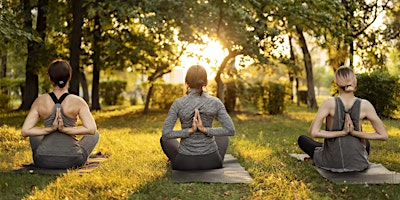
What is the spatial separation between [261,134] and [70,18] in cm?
1377

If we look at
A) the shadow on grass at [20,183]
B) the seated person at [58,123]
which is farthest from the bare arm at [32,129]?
the shadow on grass at [20,183]

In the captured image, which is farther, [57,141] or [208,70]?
[208,70]

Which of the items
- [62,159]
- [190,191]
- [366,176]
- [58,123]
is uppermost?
[58,123]

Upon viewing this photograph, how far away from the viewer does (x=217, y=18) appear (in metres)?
17.8

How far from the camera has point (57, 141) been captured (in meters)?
7.14

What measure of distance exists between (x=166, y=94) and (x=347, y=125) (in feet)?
67.4

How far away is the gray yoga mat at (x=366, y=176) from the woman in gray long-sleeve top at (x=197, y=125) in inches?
67.9

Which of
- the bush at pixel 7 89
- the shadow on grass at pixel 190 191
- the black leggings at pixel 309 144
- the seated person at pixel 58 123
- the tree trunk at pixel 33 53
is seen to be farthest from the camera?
the bush at pixel 7 89

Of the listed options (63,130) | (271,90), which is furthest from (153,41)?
(63,130)

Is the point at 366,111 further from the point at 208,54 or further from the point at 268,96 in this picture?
the point at 268,96

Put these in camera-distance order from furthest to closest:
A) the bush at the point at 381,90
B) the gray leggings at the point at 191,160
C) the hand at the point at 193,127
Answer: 1. the bush at the point at 381,90
2. the gray leggings at the point at 191,160
3. the hand at the point at 193,127

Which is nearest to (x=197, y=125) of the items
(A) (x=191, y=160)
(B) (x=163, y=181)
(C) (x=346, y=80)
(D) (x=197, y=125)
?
(D) (x=197, y=125)

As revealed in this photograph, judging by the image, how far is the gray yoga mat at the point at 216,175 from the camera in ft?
21.5

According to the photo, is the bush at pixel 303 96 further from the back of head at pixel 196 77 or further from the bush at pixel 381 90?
the back of head at pixel 196 77
